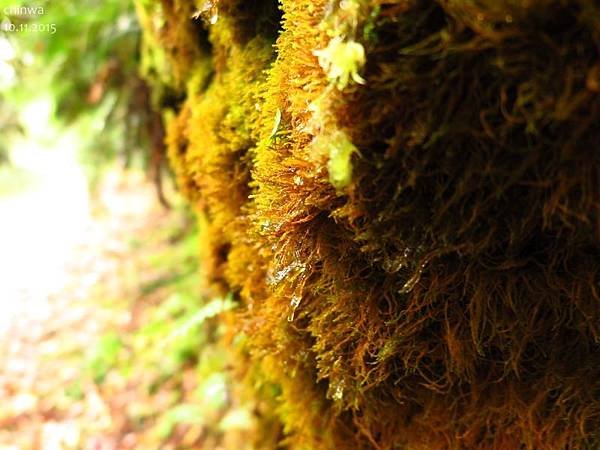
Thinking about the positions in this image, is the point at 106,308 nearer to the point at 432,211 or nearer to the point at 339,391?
the point at 339,391

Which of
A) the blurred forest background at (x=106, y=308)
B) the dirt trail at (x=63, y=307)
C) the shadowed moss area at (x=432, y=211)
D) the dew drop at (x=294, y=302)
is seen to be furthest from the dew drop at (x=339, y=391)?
the dirt trail at (x=63, y=307)

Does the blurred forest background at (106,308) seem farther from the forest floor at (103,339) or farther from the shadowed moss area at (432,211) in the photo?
the shadowed moss area at (432,211)

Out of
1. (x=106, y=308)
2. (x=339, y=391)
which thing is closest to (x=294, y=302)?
(x=339, y=391)

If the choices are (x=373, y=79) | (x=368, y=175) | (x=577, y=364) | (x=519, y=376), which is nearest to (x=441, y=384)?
(x=519, y=376)

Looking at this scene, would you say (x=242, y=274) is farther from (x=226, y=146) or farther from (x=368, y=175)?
(x=368, y=175)

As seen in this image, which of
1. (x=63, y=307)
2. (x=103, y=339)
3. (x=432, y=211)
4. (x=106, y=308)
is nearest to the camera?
(x=432, y=211)
